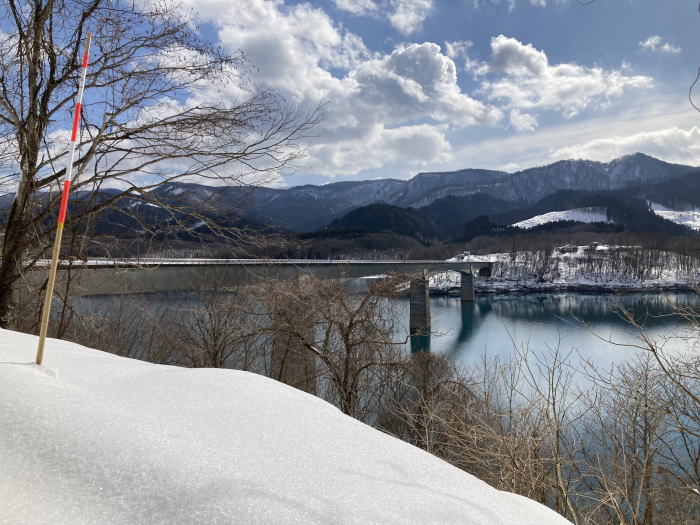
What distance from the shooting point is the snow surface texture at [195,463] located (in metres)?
1.50

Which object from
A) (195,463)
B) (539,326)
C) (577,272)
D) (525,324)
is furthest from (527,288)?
(195,463)

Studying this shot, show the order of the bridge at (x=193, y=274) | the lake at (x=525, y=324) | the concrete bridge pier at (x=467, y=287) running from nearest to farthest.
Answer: the bridge at (x=193, y=274) < the lake at (x=525, y=324) < the concrete bridge pier at (x=467, y=287)

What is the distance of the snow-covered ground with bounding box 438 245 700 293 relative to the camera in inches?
3425

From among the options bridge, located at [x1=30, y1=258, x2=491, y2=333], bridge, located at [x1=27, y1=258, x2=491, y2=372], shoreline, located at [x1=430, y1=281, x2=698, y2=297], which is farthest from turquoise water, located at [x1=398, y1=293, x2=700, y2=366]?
bridge, located at [x1=30, y1=258, x2=491, y2=333]

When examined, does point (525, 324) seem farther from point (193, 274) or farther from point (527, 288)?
point (527, 288)

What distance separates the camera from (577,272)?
9881 cm

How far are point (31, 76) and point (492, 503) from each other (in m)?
5.97

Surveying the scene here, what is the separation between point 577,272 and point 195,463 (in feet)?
370

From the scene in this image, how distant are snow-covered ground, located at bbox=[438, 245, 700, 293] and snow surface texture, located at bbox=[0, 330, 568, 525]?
83970 mm

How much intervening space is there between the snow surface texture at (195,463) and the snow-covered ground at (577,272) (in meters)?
84.0

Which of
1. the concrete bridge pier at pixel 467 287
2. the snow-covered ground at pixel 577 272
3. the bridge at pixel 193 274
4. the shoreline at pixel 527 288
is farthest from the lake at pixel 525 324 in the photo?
the snow-covered ground at pixel 577 272

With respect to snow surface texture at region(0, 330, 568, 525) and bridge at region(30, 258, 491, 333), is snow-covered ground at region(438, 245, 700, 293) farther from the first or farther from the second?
snow surface texture at region(0, 330, 568, 525)

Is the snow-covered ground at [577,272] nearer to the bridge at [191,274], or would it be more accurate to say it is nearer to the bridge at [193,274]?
the bridge at [191,274]

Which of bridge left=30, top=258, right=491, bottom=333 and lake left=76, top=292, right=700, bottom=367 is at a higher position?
bridge left=30, top=258, right=491, bottom=333
